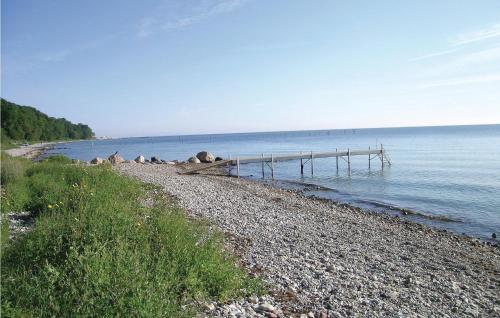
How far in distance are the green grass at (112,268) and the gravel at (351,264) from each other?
575 millimetres

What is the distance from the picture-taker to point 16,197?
1133cm

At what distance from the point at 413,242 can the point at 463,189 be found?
14830 millimetres

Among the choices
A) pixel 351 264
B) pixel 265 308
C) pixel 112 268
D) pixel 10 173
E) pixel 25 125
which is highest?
pixel 25 125

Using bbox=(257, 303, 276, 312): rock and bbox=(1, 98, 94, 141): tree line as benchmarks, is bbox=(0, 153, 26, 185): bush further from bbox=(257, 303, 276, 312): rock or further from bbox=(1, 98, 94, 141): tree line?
bbox=(1, 98, 94, 141): tree line

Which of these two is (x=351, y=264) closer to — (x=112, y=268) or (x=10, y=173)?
(x=112, y=268)

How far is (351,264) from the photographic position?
932 cm

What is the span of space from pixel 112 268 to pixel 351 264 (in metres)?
6.40

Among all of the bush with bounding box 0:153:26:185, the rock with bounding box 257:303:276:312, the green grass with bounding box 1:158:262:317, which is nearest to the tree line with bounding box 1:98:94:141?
the bush with bounding box 0:153:26:185

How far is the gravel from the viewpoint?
6.58 m

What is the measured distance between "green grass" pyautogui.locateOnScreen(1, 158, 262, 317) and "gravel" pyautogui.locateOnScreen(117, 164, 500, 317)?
575 millimetres

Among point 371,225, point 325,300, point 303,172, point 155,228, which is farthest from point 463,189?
point 155,228

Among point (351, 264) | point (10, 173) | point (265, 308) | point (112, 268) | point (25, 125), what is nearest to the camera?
point (112, 268)

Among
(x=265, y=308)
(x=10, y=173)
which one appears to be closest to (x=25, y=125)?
(x=10, y=173)

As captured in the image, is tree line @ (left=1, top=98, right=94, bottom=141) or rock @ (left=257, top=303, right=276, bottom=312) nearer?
rock @ (left=257, top=303, right=276, bottom=312)
